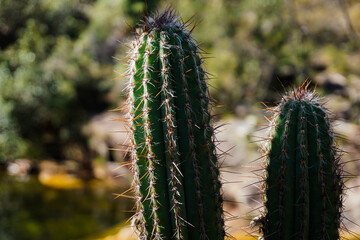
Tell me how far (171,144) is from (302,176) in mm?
784

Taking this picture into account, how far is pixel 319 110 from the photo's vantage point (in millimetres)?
2277

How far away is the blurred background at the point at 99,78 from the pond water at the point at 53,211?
0.23 ft

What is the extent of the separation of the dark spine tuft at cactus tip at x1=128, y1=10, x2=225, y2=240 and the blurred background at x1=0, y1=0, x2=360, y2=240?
6559 millimetres

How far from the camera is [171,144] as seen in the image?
204 cm

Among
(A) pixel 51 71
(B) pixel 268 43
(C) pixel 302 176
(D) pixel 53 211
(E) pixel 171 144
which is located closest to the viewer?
(E) pixel 171 144

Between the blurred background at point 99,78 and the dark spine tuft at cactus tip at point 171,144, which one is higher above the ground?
the blurred background at point 99,78

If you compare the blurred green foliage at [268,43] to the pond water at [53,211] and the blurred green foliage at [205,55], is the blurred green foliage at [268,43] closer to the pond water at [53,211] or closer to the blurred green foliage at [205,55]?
the blurred green foliage at [205,55]

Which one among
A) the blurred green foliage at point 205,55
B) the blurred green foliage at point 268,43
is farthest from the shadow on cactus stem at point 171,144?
the blurred green foliage at point 268,43

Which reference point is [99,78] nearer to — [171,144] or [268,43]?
[268,43]

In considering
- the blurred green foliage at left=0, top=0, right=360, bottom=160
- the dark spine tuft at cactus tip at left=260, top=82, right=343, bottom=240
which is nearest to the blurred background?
the blurred green foliage at left=0, top=0, right=360, bottom=160

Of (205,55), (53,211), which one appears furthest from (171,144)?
(205,55)

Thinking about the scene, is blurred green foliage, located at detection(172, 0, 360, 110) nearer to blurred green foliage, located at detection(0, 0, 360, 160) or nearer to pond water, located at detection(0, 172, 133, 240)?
blurred green foliage, located at detection(0, 0, 360, 160)

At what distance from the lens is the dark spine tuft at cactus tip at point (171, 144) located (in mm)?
2051

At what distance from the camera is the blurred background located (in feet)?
33.1
